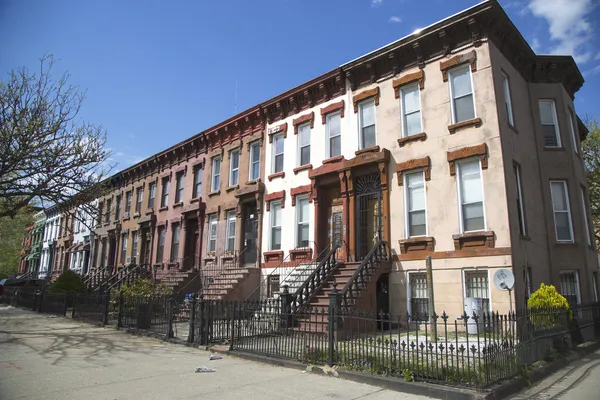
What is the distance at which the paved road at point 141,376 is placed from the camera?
631cm

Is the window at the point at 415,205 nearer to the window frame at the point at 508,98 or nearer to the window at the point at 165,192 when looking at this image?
the window frame at the point at 508,98

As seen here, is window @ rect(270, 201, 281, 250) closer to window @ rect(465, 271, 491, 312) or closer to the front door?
the front door

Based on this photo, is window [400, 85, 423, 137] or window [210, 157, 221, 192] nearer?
window [400, 85, 423, 137]

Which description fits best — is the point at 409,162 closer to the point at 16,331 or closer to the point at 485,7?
the point at 485,7

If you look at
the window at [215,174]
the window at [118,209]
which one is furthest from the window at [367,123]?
the window at [118,209]

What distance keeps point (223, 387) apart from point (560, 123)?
15.8 meters

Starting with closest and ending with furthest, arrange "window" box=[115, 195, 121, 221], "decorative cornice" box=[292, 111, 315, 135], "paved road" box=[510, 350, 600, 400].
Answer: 1. "paved road" box=[510, 350, 600, 400]
2. "decorative cornice" box=[292, 111, 315, 135]
3. "window" box=[115, 195, 121, 221]

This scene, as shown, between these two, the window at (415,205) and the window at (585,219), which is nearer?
the window at (415,205)

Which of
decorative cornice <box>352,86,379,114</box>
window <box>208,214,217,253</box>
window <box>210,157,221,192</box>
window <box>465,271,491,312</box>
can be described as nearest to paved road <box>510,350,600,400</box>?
window <box>465,271,491,312</box>

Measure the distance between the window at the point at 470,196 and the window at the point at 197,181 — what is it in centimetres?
1520

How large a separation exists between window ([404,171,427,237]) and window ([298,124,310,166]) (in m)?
5.14

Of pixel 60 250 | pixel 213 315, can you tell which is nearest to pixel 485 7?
pixel 213 315

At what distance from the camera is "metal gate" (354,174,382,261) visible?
49.1ft

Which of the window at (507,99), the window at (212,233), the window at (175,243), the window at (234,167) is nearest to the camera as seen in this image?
the window at (507,99)
